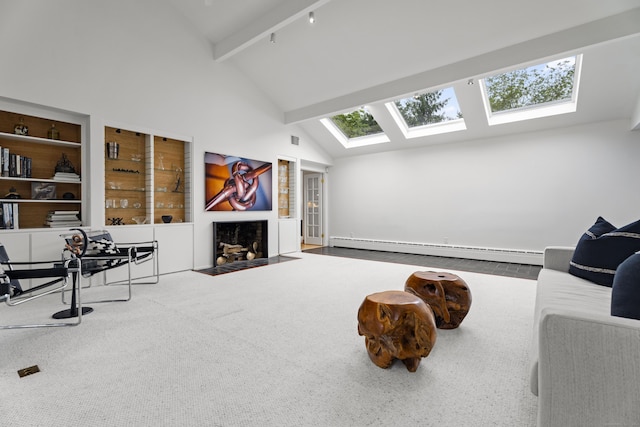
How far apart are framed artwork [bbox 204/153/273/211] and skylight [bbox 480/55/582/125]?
13.7 ft

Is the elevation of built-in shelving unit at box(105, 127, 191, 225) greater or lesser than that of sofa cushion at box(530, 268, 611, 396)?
greater

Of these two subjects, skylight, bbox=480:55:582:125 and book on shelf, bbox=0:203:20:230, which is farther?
skylight, bbox=480:55:582:125

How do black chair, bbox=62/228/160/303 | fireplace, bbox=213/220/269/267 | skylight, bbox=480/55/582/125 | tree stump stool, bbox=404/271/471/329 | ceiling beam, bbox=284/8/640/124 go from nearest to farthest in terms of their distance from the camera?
tree stump stool, bbox=404/271/471/329 < black chair, bbox=62/228/160/303 < ceiling beam, bbox=284/8/640/124 < skylight, bbox=480/55/582/125 < fireplace, bbox=213/220/269/267

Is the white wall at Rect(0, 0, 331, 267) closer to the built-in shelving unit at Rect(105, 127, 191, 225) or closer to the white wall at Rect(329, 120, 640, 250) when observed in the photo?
the built-in shelving unit at Rect(105, 127, 191, 225)

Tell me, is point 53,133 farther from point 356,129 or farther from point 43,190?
point 356,129

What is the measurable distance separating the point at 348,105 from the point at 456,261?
3609mm

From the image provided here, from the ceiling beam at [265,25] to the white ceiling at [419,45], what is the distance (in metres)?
0.01

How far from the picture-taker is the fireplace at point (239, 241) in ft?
17.8

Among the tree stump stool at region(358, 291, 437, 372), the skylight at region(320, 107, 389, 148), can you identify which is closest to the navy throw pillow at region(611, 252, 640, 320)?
the tree stump stool at region(358, 291, 437, 372)

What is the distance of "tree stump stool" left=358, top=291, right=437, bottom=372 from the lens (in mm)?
1822

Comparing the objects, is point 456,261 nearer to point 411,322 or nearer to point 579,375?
point 411,322

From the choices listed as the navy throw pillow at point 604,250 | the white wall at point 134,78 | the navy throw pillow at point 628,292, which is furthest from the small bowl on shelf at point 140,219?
the navy throw pillow at point 604,250

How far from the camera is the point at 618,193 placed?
16.0ft

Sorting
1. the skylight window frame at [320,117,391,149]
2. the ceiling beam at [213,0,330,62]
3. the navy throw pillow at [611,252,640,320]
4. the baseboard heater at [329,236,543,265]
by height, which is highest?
the ceiling beam at [213,0,330,62]
